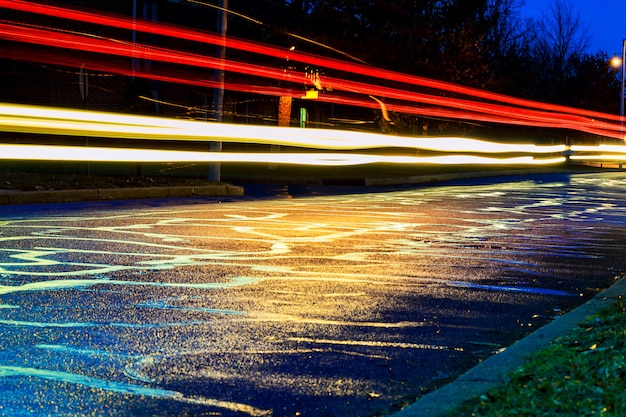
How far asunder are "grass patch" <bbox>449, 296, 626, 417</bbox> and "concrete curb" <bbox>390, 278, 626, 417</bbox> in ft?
0.36

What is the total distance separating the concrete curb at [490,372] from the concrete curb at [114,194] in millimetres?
13008

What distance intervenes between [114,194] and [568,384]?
1624 centimetres

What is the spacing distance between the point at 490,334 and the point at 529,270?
3.72 m

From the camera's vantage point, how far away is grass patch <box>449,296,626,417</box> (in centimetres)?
461

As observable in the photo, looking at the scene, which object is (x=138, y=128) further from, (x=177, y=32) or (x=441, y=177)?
(x=441, y=177)

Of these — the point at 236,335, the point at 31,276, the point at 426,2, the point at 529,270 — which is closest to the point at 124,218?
the point at 31,276

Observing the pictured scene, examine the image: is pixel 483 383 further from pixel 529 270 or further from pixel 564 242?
pixel 564 242

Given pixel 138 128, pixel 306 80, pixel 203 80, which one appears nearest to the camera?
pixel 138 128

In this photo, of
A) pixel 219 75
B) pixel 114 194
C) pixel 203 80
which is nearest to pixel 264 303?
pixel 114 194

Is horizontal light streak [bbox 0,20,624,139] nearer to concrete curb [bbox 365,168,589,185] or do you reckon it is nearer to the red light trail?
the red light trail

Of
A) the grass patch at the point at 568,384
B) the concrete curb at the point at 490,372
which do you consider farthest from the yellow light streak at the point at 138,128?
the grass patch at the point at 568,384

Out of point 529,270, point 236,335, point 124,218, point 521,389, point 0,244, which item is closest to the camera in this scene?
point 521,389

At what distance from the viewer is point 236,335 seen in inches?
280

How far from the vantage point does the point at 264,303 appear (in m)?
8.39
